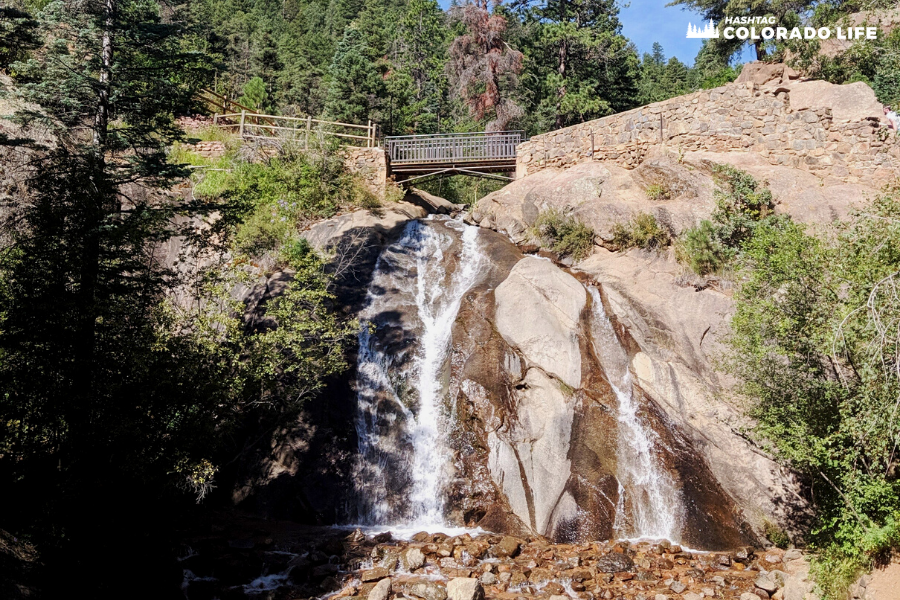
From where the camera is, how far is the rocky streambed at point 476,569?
31.3ft

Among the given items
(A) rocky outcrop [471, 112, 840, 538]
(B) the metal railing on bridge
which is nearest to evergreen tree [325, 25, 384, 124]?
(B) the metal railing on bridge

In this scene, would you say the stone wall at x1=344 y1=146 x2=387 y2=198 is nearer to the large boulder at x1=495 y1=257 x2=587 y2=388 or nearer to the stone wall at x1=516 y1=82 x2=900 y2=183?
the stone wall at x1=516 y1=82 x2=900 y2=183

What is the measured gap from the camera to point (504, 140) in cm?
2364

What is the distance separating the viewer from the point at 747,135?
17719 mm

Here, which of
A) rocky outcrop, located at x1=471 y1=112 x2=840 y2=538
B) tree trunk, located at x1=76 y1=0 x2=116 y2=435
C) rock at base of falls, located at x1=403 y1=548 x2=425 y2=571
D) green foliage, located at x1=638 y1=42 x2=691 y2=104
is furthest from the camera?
green foliage, located at x1=638 y1=42 x2=691 y2=104

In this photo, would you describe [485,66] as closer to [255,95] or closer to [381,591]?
[255,95]

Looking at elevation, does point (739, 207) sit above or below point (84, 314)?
above

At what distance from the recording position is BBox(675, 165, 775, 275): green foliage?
14820mm

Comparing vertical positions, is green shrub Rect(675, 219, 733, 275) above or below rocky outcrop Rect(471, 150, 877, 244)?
below

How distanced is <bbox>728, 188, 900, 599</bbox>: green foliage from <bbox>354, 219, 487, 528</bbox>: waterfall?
21.0 feet

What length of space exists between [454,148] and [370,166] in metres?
3.63

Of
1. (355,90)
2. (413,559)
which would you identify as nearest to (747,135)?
(413,559)

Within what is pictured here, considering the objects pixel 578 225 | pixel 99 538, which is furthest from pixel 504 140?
pixel 99 538

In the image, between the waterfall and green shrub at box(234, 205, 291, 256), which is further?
green shrub at box(234, 205, 291, 256)
